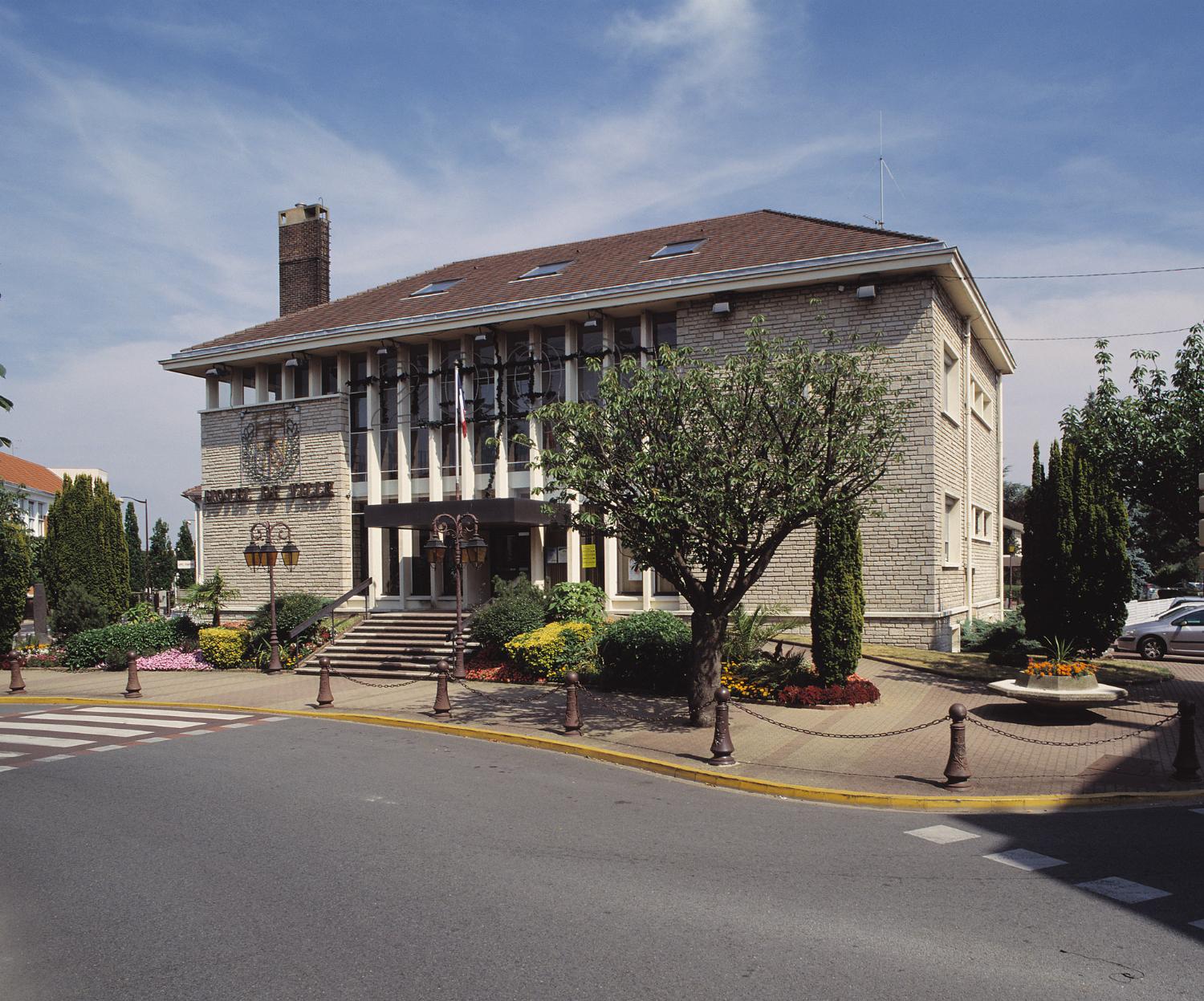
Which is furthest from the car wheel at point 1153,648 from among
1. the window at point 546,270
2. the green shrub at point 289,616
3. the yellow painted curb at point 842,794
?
the green shrub at point 289,616

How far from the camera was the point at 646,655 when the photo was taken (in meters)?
15.8

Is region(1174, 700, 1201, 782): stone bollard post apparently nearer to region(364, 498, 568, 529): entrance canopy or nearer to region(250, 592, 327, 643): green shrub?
region(364, 498, 568, 529): entrance canopy

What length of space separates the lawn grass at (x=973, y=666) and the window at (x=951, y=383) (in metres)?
5.64

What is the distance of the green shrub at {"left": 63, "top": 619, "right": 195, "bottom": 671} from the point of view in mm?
22797

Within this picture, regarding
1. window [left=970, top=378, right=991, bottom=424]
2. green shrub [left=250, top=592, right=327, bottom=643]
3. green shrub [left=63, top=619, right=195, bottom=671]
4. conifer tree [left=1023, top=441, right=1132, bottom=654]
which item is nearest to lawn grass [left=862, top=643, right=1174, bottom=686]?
conifer tree [left=1023, top=441, right=1132, bottom=654]

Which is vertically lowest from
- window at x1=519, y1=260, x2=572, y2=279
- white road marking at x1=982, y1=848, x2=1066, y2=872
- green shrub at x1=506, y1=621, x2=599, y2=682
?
white road marking at x1=982, y1=848, x2=1066, y2=872

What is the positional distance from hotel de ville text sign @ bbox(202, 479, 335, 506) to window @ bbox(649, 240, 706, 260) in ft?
34.2

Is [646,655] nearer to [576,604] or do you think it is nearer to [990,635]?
[576,604]

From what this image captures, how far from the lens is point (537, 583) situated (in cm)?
2186

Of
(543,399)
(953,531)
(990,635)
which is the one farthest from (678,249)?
(990,635)

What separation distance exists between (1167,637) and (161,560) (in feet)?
195

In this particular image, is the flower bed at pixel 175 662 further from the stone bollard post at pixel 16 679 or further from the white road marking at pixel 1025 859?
the white road marking at pixel 1025 859

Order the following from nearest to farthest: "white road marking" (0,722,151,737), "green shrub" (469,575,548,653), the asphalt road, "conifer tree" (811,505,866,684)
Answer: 1. the asphalt road
2. "white road marking" (0,722,151,737)
3. "conifer tree" (811,505,866,684)
4. "green shrub" (469,575,548,653)

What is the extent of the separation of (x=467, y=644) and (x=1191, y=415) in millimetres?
13988
